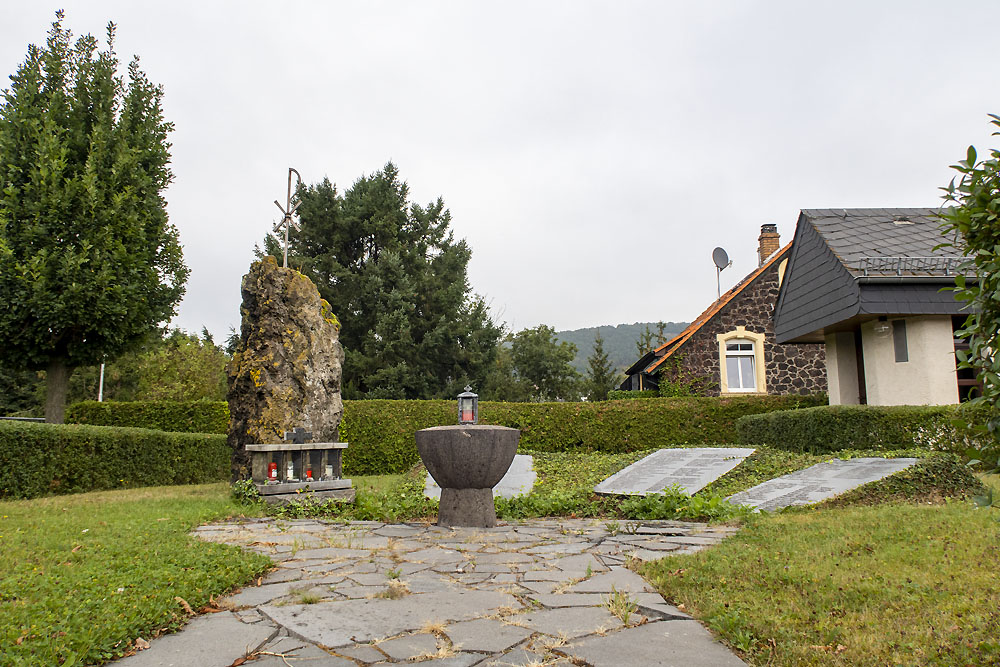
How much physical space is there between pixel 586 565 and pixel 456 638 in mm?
2026

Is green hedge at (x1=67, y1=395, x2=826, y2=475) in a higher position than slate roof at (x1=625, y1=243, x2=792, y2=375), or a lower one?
lower

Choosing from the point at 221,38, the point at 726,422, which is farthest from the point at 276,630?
the point at 726,422

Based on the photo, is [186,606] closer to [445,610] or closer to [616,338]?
[445,610]

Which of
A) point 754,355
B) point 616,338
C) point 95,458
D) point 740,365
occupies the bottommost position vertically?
point 95,458

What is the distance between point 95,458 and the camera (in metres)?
11.0

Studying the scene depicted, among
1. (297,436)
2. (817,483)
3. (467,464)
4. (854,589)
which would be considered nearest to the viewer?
(854,589)

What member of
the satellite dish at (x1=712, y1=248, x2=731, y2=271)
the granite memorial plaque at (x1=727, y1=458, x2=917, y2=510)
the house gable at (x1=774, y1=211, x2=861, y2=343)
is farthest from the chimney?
the granite memorial plaque at (x1=727, y1=458, x2=917, y2=510)

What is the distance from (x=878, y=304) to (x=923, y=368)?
165 centimetres

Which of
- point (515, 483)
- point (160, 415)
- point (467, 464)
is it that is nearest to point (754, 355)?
point (515, 483)

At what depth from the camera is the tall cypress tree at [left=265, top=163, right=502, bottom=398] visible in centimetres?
2528

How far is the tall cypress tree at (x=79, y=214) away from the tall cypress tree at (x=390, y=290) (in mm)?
11010

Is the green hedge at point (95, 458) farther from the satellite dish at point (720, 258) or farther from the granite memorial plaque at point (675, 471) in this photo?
the satellite dish at point (720, 258)

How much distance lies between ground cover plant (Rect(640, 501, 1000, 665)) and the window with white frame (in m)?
16.1

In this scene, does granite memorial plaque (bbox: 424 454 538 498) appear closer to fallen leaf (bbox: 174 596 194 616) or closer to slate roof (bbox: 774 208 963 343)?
fallen leaf (bbox: 174 596 194 616)
